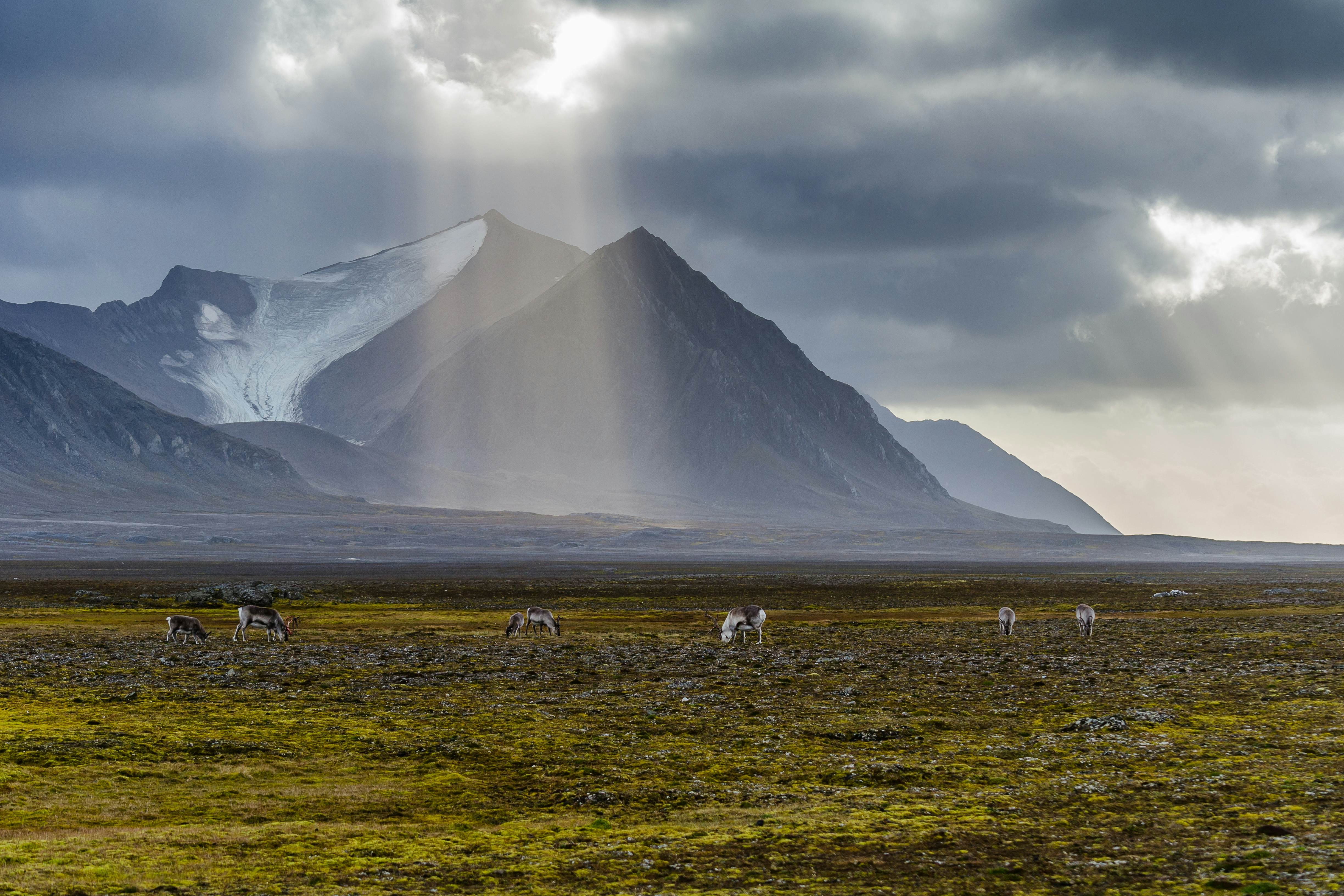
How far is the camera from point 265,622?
49.3 metres

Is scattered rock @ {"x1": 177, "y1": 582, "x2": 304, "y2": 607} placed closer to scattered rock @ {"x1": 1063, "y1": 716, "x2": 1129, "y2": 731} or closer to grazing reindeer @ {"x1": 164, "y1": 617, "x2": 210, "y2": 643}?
grazing reindeer @ {"x1": 164, "y1": 617, "x2": 210, "y2": 643}

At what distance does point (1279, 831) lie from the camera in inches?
616

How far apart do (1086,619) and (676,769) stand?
33452 mm

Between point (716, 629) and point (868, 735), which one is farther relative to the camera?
point (716, 629)

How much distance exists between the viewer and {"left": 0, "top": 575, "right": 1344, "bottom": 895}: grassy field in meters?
15.0

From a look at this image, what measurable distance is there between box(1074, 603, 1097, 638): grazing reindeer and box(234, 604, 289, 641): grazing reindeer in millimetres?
34524

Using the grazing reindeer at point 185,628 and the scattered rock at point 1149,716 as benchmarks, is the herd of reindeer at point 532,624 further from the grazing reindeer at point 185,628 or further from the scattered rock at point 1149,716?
the scattered rock at point 1149,716

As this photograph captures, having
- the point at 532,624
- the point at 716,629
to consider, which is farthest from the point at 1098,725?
the point at 532,624

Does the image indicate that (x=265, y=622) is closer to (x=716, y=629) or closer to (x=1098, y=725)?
(x=716, y=629)

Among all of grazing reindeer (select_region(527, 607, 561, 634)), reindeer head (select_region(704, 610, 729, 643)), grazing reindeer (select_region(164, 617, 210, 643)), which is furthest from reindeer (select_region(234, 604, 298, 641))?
reindeer head (select_region(704, 610, 729, 643))

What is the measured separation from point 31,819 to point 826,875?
41.1 ft

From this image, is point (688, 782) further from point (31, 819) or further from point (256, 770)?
point (31, 819)

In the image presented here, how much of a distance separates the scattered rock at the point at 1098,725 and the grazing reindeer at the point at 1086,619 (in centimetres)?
2572

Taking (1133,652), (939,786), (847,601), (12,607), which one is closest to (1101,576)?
(847,601)
